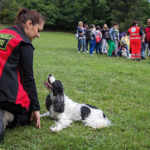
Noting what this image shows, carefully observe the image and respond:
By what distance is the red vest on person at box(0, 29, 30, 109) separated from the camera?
88.9 inches

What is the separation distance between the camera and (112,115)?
11.3 feet

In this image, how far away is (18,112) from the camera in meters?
2.59

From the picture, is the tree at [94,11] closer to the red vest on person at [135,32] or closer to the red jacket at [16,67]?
the red vest on person at [135,32]

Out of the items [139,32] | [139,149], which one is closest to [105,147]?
[139,149]

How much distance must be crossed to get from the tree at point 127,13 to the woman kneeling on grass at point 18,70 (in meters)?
38.7

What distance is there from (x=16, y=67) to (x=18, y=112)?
690mm

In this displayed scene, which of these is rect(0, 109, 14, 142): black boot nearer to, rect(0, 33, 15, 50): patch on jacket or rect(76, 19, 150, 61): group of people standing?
rect(0, 33, 15, 50): patch on jacket

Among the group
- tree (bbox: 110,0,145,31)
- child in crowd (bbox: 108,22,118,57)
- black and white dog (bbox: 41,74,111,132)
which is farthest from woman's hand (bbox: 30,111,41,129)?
tree (bbox: 110,0,145,31)

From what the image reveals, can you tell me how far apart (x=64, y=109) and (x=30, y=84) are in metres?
0.87

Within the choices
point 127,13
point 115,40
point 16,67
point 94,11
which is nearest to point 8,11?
point 94,11

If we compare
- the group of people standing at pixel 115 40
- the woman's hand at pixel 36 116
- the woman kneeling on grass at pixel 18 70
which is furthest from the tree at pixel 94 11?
the woman's hand at pixel 36 116

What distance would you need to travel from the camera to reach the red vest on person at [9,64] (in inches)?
88.9

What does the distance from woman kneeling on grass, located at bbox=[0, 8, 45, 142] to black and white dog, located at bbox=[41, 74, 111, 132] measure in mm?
411

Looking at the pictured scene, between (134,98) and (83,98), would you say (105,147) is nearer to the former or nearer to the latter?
(83,98)
